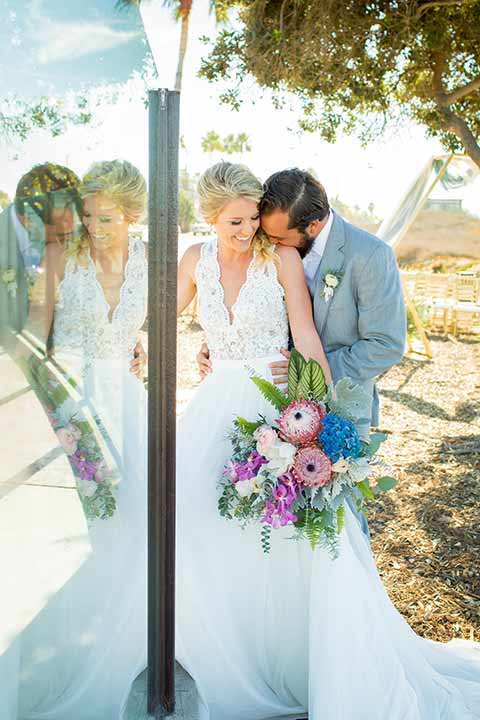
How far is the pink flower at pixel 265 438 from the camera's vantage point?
2404mm

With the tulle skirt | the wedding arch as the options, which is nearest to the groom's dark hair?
the tulle skirt

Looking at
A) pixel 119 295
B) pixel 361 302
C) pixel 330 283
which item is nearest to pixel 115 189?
pixel 119 295

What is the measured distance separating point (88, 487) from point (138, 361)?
367mm

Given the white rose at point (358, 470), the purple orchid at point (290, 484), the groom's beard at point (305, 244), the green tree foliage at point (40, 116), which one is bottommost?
the purple orchid at point (290, 484)

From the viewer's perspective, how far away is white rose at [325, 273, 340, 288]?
303 centimetres

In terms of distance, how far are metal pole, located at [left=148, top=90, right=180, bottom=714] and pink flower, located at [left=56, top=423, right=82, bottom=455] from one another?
0.72ft

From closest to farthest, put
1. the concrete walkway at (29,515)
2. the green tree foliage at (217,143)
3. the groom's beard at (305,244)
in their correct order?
the concrete walkway at (29,515) < the groom's beard at (305,244) < the green tree foliage at (217,143)

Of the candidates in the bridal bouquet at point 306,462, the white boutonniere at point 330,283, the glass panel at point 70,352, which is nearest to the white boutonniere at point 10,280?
the glass panel at point 70,352

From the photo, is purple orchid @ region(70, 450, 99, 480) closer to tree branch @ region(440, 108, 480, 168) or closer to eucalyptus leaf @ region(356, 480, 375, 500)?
eucalyptus leaf @ region(356, 480, 375, 500)

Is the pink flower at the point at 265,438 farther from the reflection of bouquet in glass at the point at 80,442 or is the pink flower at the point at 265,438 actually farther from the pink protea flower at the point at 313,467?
the reflection of bouquet in glass at the point at 80,442

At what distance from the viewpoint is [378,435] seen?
2.50 m

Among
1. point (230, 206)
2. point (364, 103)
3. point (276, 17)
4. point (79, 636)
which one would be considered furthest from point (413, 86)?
point (79, 636)

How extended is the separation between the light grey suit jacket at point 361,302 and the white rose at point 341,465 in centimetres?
75

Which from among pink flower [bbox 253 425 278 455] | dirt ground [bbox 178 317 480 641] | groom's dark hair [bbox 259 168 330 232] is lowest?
dirt ground [bbox 178 317 480 641]
